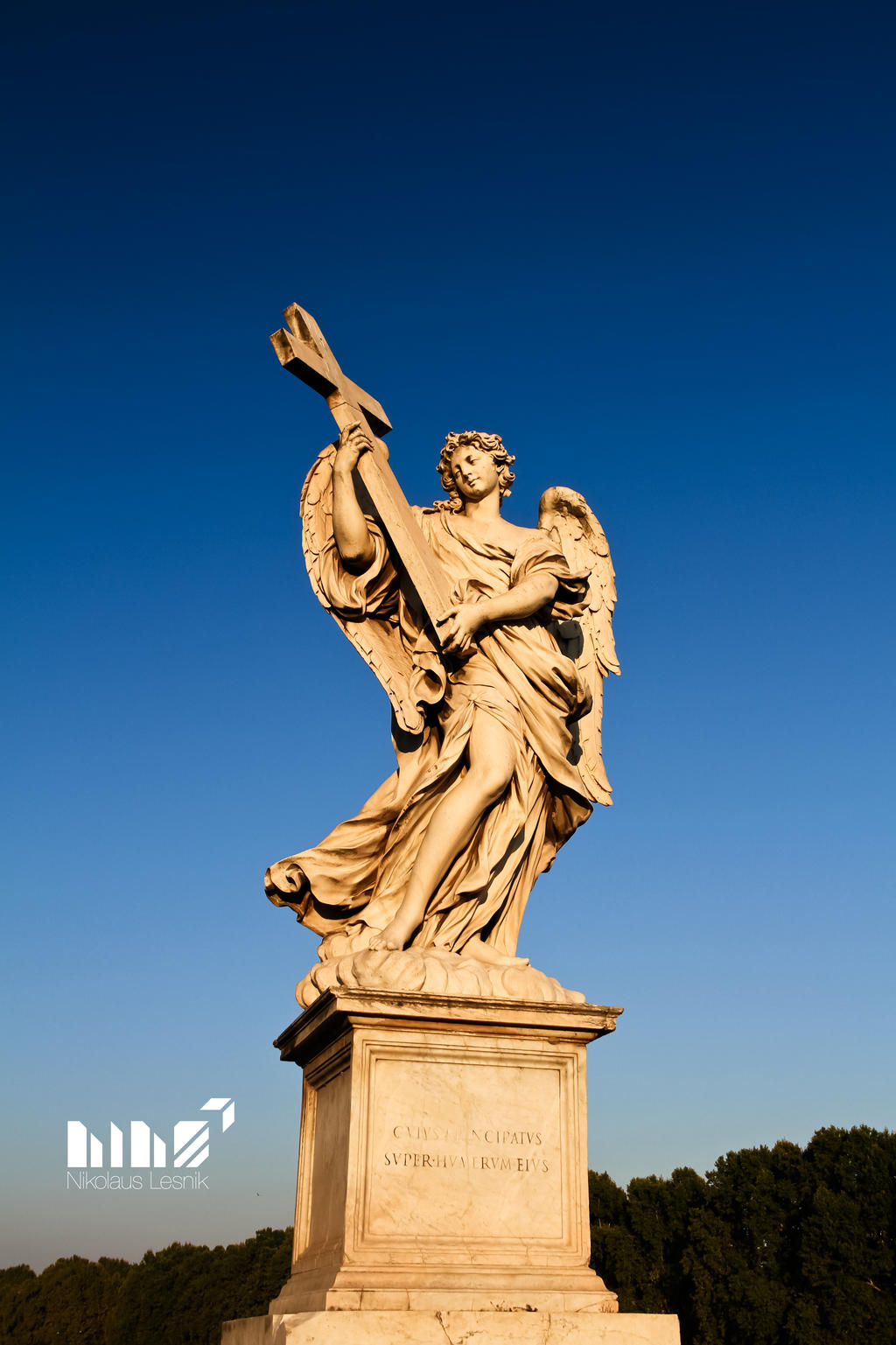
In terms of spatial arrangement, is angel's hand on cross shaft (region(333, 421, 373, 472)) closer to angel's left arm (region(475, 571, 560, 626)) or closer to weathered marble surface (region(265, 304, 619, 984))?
weathered marble surface (region(265, 304, 619, 984))

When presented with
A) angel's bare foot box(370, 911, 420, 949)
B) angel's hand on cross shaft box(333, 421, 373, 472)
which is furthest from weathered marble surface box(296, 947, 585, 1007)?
angel's hand on cross shaft box(333, 421, 373, 472)

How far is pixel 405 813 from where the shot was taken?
24.1 feet

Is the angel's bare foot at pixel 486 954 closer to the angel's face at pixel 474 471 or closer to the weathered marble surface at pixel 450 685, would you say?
the weathered marble surface at pixel 450 685

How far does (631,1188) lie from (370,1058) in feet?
88.2

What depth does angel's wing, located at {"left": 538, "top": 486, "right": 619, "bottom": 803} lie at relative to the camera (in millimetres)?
7777

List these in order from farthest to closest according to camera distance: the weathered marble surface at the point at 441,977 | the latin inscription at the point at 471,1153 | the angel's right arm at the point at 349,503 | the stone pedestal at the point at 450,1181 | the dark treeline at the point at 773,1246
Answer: the dark treeline at the point at 773,1246 → the angel's right arm at the point at 349,503 → the weathered marble surface at the point at 441,977 → the latin inscription at the point at 471,1153 → the stone pedestal at the point at 450,1181

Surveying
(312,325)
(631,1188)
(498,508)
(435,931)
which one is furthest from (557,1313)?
(631,1188)

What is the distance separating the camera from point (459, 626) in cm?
713

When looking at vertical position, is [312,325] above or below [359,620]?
above

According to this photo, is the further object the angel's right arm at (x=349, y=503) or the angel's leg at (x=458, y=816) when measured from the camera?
the angel's right arm at (x=349, y=503)

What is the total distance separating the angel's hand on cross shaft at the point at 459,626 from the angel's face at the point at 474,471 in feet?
3.84

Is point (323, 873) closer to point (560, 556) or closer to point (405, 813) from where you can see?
point (405, 813)

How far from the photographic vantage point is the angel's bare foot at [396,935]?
21.6 ft

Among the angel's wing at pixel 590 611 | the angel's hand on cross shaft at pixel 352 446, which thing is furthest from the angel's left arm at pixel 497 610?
the angel's hand on cross shaft at pixel 352 446
